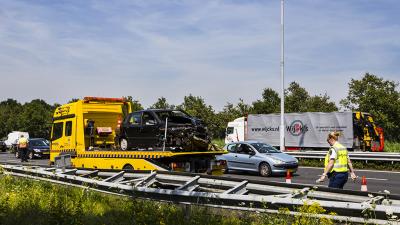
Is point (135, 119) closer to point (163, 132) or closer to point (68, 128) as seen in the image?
point (163, 132)

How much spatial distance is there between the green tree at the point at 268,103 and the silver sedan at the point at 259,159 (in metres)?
43.8

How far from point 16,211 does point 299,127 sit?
27.0 meters

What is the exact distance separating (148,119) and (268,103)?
52.1 m

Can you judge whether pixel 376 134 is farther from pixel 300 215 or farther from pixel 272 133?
pixel 300 215

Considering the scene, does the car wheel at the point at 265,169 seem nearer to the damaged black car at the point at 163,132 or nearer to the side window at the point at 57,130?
the damaged black car at the point at 163,132

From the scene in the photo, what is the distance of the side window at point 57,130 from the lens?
16.6m

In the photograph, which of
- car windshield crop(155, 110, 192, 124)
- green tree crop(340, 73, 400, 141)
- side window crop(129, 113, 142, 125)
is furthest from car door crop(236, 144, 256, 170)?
green tree crop(340, 73, 400, 141)

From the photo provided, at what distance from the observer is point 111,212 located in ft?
24.2

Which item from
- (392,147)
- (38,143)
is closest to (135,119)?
(38,143)

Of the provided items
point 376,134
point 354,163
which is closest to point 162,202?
point 354,163

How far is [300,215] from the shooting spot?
5.58 metres

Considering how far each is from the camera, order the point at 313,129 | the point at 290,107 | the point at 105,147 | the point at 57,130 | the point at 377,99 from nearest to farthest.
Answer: the point at 105,147
the point at 57,130
the point at 313,129
the point at 377,99
the point at 290,107

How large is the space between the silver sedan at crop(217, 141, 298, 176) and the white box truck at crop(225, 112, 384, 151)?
36.4ft

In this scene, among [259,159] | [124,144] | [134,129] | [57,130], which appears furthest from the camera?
[259,159]
